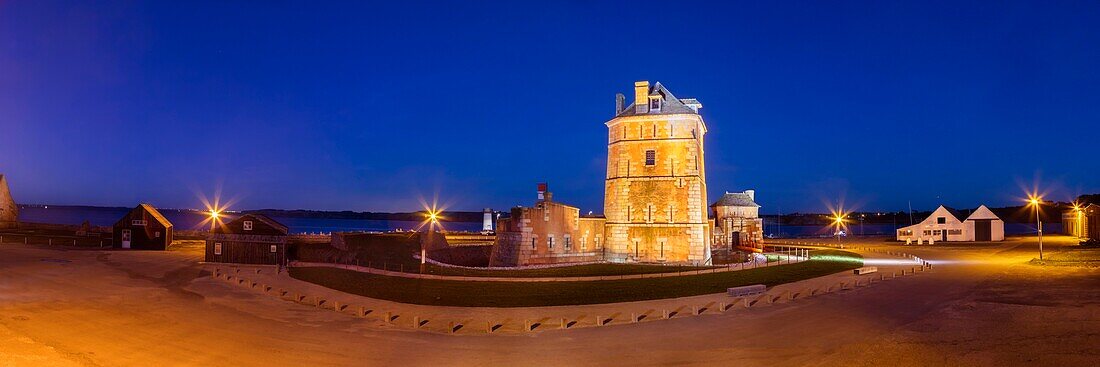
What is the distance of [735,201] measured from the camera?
220 ft

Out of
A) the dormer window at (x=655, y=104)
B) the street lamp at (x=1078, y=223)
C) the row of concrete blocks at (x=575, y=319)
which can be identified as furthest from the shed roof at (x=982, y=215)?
the row of concrete blocks at (x=575, y=319)

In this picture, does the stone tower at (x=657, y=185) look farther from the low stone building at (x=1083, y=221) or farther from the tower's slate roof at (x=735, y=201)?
the low stone building at (x=1083, y=221)

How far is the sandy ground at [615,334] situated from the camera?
14938 millimetres

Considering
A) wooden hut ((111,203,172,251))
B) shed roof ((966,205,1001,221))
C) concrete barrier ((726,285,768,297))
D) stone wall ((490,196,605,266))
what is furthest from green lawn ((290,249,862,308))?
shed roof ((966,205,1001,221))

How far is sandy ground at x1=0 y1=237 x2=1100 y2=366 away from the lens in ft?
49.0

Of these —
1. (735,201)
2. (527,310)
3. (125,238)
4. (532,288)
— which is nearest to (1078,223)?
(735,201)

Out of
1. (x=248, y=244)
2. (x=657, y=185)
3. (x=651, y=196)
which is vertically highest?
(x=657, y=185)

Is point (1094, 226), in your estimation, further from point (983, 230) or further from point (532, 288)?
point (532, 288)

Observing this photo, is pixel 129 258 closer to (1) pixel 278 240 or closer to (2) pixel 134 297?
(1) pixel 278 240

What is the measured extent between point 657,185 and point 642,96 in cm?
633

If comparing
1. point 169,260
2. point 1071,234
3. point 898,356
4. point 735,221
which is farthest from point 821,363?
point 1071,234

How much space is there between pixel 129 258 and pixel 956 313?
4847 cm

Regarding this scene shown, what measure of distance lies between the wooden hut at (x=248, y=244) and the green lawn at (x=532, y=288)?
8.20 meters

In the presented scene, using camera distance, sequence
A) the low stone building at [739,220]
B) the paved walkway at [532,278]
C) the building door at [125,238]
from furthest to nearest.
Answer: the low stone building at [739,220] < the building door at [125,238] < the paved walkway at [532,278]
